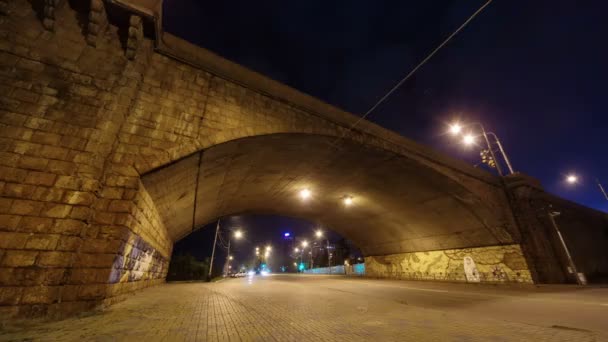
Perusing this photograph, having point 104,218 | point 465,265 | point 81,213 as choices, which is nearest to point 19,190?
point 81,213

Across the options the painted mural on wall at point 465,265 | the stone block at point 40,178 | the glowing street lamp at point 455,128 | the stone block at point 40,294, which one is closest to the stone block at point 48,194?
the stone block at point 40,178

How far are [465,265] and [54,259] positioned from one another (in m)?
17.2

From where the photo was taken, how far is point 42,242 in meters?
3.78

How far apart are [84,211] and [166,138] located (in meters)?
2.02

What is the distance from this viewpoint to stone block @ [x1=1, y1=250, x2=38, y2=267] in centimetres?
353

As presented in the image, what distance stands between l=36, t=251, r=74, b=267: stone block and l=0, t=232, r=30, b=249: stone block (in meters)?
0.33

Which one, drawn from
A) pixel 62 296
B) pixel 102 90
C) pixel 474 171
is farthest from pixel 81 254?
pixel 474 171

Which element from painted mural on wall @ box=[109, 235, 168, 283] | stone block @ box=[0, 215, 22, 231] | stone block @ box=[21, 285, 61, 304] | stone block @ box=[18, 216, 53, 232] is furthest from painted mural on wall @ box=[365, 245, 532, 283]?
stone block @ box=[0, 215, 22, 231]

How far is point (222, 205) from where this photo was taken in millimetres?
12633

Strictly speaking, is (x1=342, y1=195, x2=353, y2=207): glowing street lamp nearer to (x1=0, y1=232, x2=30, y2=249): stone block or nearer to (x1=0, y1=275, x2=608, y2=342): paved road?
(x1=0, y1=275, x2=608, y2=342): paved road

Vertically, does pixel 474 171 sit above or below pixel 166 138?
above

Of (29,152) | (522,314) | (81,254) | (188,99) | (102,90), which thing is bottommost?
(522,314)

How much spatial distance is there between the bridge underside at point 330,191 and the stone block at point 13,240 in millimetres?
1904

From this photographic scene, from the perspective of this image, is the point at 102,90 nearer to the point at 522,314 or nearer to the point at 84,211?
the point at 84,211
